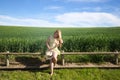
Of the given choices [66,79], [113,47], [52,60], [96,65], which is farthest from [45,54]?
[113,47]

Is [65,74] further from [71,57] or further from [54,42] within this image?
[71,57]

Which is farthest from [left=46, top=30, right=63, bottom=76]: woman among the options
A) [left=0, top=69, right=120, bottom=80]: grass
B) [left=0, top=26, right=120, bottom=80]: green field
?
[left=0, top=26, right=120, bottom=80]: green field

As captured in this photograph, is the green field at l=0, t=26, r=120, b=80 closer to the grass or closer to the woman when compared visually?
the grass

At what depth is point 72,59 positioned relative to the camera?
12.2m

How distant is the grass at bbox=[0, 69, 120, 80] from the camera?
1067 centimetres

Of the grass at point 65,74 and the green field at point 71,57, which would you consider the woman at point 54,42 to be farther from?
the green field at point 71,57

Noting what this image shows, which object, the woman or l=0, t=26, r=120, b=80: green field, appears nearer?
l=0, t=26, r=120, b=80: green field

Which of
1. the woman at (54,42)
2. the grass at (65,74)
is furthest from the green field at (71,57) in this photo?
the woman at (54,42)

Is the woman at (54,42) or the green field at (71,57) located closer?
the green field at (71,57)

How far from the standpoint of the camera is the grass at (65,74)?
10.7 metres

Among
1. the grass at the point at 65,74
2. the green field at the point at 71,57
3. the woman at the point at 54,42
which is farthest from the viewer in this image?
the woman at the point at 54,42

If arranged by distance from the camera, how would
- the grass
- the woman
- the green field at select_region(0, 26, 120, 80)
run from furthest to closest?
1. the woman
2. the green field at select_region(0, 26, 120, 80)
3. the grass

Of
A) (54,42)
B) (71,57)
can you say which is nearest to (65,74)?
(54,42)

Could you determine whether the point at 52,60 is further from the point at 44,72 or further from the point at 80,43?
the point at 80,43
